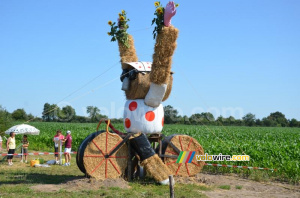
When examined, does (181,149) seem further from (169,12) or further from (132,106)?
(169,12)

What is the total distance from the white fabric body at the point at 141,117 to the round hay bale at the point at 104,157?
56cm

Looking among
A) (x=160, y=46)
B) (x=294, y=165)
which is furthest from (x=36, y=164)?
(x=294, y=165)

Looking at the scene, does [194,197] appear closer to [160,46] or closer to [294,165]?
[160,46]

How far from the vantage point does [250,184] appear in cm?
1146

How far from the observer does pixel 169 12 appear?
31.3ft

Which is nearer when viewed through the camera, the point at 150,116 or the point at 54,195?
the point at 54,195

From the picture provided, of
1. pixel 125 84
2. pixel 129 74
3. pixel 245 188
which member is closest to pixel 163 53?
pixel 129 74

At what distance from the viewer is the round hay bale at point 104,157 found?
32.8 ft

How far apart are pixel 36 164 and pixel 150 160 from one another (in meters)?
6.81

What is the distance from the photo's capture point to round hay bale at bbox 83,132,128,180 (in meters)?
10.0

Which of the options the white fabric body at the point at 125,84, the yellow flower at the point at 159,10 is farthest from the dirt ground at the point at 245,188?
the yellow flower at the point at 159,10

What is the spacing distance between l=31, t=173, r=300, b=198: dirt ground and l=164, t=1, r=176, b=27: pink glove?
448cm

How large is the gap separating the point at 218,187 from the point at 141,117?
2981 millimetres

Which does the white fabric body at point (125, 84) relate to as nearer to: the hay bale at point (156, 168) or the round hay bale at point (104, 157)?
the round hay bale at point (104, 157)
